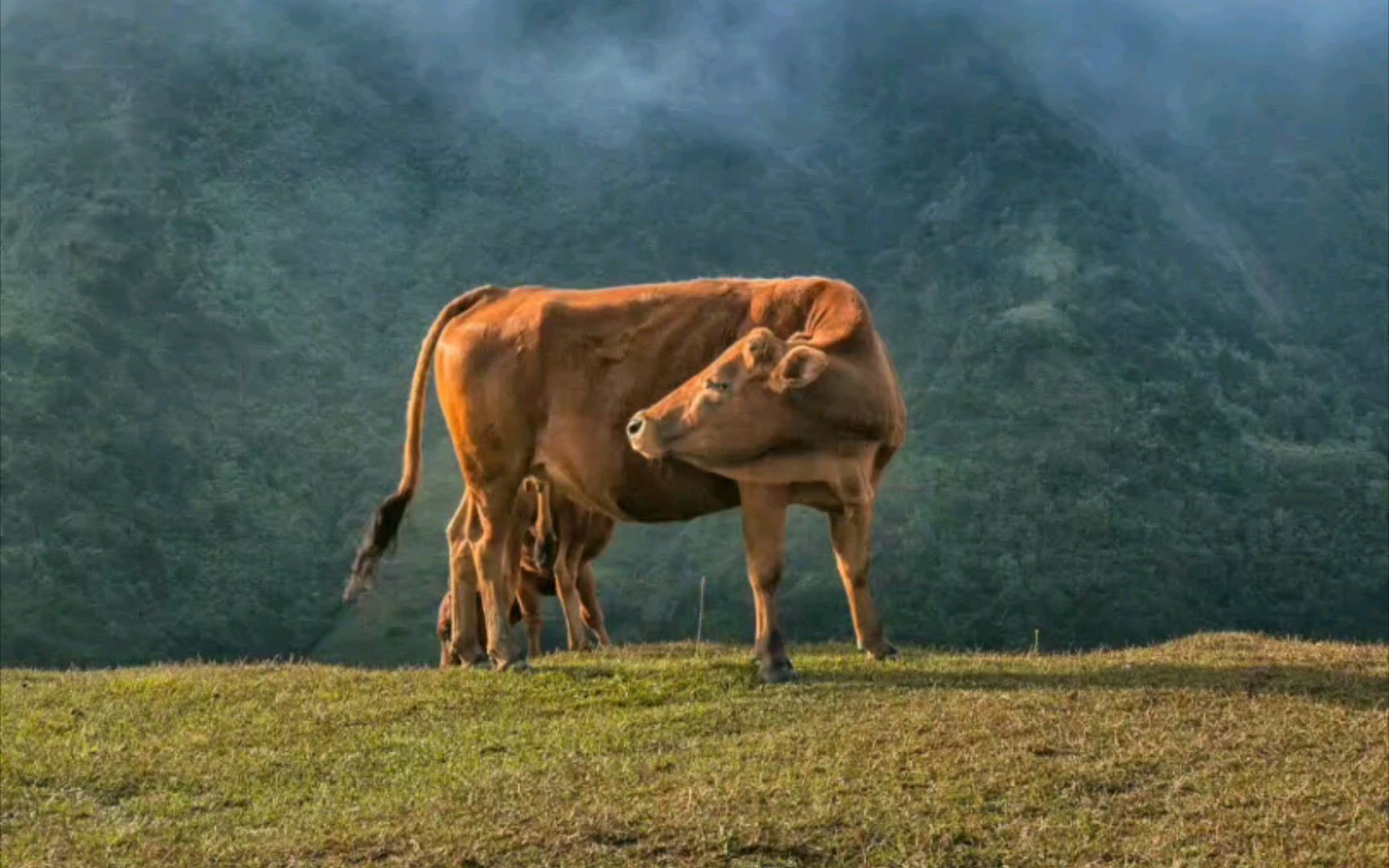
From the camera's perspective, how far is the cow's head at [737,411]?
12938mm

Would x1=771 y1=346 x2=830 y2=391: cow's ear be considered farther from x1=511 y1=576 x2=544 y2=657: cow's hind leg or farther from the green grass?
x1=511 y1=576 x2=544 y2=657: cow's hind leg

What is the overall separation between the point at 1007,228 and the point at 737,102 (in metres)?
10.2

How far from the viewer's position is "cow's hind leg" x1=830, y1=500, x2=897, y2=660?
1354 cm

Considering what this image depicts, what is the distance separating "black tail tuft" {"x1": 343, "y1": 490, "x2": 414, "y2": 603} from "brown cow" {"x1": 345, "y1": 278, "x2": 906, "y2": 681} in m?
0.14

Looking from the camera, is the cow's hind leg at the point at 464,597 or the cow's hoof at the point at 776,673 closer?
the cow's hoof at the point at 776,673

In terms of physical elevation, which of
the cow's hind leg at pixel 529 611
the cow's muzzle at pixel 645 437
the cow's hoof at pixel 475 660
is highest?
the cow's muzzle at pixel 645 437

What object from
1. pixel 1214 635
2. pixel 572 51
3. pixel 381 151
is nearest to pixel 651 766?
pixel 1214 635

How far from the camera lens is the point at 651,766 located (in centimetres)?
1052

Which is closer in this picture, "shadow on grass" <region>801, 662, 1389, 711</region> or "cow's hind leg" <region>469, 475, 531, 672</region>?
"shadow on grass" <region>801, 662, 1389, 711</region>

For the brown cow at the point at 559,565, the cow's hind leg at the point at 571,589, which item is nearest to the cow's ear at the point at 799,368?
the brown cow at the point at 559,565

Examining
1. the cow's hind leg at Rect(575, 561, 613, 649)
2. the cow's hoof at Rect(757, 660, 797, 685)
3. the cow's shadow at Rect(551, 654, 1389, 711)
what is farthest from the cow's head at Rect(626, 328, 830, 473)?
the cow's hind leg at Rect(575, 561, 613, 649)

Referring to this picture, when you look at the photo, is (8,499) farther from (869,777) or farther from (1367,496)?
(869,777)

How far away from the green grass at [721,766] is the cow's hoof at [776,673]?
0.19 meters

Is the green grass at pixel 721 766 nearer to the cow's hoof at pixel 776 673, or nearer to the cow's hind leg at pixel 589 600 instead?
the cow's hoof at pixel 776 673
